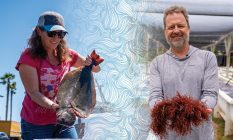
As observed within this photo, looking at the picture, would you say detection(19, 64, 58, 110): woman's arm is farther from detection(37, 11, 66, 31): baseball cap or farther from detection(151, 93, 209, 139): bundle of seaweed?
detection(151, 93, 209, 139): bundle of seaweed

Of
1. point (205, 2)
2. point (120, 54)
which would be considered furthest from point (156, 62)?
point (205, 2)

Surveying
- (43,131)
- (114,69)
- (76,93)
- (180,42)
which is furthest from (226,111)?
(180,42)

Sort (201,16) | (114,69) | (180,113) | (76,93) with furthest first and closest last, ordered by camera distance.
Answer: (201,16)
(114,69)
(76,93)
(180,113)

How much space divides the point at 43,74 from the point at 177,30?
18.8 inches

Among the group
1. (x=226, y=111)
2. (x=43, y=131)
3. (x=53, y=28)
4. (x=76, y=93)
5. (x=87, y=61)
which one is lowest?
(x=226, y=111)

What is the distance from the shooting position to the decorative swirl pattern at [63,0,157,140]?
2.54m

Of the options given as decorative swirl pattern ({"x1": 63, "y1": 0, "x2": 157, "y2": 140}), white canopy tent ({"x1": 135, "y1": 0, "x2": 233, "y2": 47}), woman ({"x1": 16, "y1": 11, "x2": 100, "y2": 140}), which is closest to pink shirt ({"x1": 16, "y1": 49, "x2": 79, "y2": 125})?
woman ({"x1": 16, "y1": 11, "x2": 100, "y2": 140})

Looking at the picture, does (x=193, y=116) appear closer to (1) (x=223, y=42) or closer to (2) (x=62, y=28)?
(2) (x=62, y=28)

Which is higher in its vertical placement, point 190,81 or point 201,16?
point 201,16

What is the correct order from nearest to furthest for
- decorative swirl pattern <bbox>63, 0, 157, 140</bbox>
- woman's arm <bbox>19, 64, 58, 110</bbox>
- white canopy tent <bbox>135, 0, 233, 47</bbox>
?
→ woman's arm <bbox>19, 64, 58, 110</bbox> → decorative swirl pattern <bbox>63, 0, 157, 140</bbox> → white canopy tent <bbox>135, 0, 233, 47</bbox>

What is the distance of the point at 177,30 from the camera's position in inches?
49.1

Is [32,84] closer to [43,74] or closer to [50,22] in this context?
[43,74]

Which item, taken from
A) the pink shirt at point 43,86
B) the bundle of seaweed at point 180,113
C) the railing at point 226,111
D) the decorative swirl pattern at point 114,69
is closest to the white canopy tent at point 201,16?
the decorative swirl pattern at point 114,69

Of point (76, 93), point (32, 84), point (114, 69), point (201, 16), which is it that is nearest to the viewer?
point (32, 84)
